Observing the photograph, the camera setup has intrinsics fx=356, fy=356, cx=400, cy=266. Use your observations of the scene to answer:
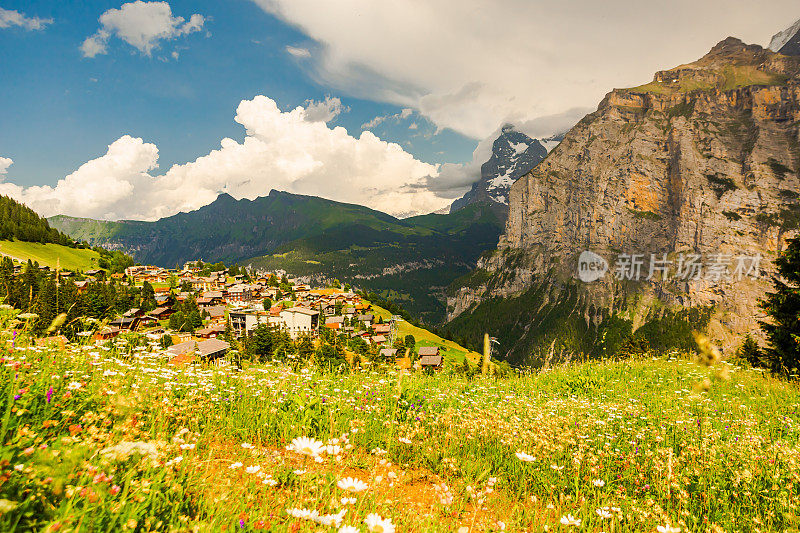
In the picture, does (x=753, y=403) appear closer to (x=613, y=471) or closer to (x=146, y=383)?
(x=613, y=471)

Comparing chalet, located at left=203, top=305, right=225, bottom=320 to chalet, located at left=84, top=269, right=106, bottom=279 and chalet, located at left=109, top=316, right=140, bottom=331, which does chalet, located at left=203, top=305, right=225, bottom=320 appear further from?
chalet, located at left=109, top=316, right=140, bottom=331

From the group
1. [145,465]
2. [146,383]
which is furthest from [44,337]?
[145,465]

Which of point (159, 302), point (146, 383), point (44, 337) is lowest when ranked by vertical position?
point (159, 302)

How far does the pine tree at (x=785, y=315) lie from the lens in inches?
606

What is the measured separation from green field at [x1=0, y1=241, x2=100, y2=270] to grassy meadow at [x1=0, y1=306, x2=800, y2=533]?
431ft

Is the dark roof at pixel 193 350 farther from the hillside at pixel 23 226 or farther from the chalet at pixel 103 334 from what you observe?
the hillside at pixel 23 226

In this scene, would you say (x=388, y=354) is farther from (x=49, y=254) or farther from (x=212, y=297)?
(x=49, y=254)

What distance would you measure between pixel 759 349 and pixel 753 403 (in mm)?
11804

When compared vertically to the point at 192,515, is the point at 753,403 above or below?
below

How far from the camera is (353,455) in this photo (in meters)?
5.07

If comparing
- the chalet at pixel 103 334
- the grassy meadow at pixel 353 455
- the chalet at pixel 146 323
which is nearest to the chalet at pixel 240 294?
the chalet at pixel 146 323

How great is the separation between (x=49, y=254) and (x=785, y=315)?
17434 centimetres

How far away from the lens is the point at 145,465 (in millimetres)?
2570

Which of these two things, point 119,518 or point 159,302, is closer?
point 119,518
